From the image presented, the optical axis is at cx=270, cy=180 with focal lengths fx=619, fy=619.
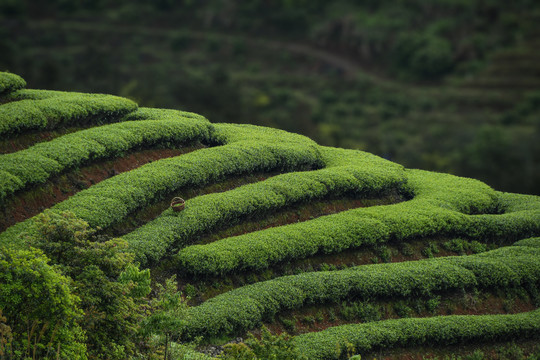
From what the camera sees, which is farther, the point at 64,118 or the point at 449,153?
the point at 449,153

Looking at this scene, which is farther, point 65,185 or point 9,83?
point 9,83

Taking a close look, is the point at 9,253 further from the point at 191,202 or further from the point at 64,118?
the point at 64,118

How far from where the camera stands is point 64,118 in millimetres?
19484

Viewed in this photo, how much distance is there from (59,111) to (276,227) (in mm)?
7709

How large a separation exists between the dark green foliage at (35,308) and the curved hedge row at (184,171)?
312cm

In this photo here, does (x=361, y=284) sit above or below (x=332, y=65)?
below

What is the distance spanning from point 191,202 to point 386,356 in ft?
22.5

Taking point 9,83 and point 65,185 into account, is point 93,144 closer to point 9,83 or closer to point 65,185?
point 65,185

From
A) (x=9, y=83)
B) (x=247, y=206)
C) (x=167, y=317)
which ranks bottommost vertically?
(x=167, y=317)

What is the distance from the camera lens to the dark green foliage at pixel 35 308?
10.8 metres

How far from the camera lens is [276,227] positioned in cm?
1859

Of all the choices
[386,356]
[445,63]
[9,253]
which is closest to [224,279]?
[386,356]

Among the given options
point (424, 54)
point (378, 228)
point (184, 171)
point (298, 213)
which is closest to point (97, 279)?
point (184, 171)

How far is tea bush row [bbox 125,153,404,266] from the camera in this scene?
16000 millimetres
